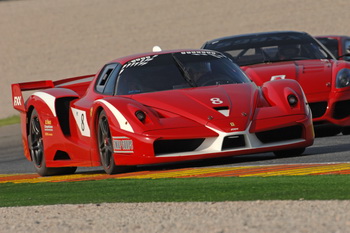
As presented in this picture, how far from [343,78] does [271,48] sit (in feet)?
5.68

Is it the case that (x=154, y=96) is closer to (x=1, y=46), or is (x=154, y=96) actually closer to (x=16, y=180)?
(x=16, y=180)

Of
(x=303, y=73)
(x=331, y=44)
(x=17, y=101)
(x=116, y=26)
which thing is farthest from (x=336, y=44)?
(x=116, y=26)

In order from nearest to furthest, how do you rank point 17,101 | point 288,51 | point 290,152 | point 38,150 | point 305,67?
point 290,152 → point 38,150 → point 17,101 → point 305,67 → point 288,51

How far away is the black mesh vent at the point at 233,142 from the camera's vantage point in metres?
8.84

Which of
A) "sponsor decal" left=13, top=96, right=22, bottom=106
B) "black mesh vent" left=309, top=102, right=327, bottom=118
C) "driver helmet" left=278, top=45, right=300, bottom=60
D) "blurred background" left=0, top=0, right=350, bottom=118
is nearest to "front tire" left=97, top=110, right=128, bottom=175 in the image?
"sponsor decal" left=13, top=96, right=22, bottom=106

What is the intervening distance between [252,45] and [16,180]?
191 inches

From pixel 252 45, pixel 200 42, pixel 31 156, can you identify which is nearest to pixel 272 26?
pixel 200 42

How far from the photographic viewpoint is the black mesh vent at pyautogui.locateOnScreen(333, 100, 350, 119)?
12172mm

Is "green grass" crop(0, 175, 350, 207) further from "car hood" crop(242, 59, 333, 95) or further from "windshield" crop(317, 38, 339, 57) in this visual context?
"windshield" crop(317, 38, 339, 57)

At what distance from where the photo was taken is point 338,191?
6656mm

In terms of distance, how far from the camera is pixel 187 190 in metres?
7.39

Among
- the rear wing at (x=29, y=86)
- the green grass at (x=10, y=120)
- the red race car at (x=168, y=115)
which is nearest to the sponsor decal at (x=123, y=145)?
the red race car at (x=168, y=115)

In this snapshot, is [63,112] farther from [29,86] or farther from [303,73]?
[303,73]

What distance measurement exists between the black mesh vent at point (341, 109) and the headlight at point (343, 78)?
209 mm
